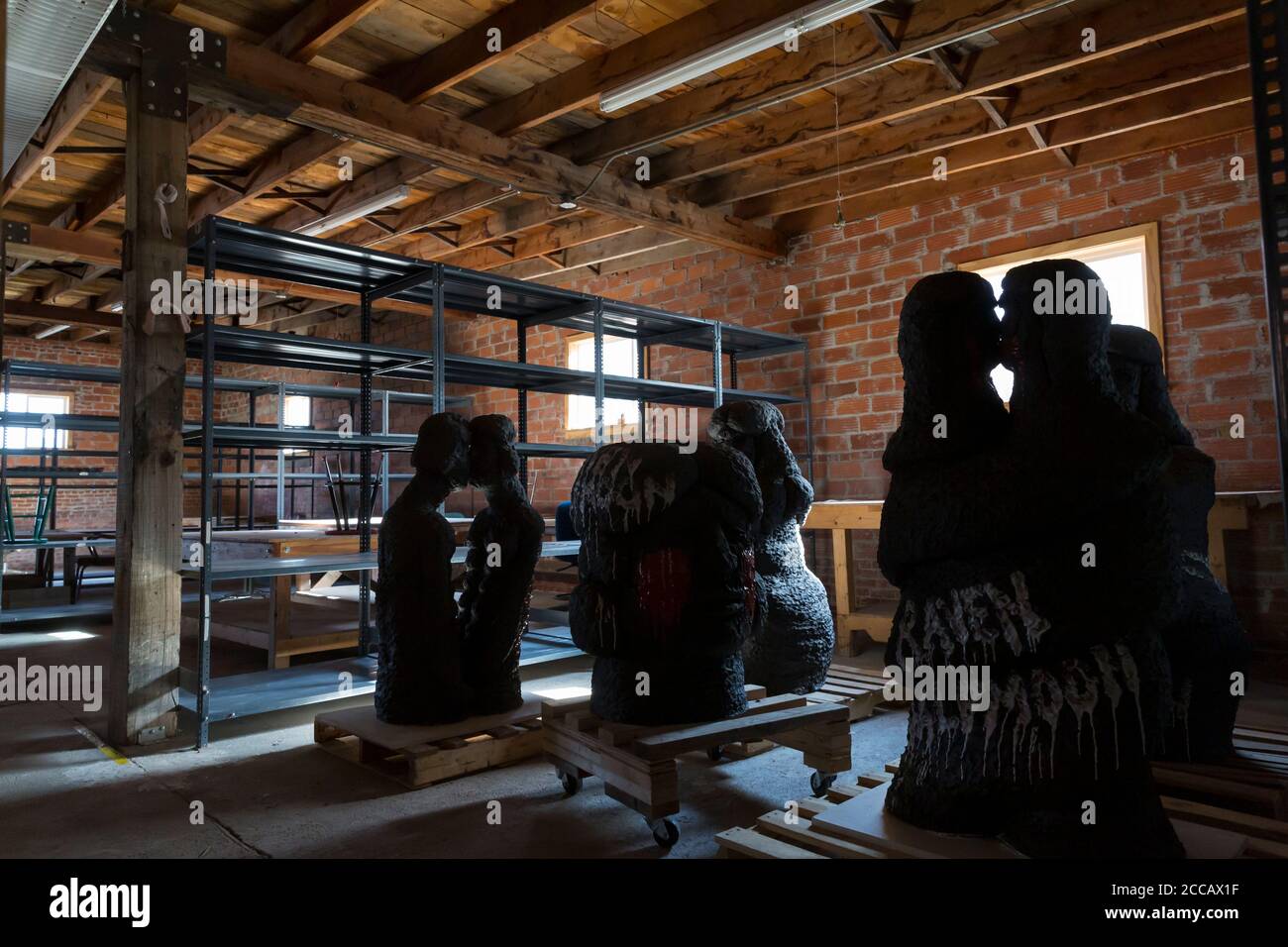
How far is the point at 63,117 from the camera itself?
4449 mm

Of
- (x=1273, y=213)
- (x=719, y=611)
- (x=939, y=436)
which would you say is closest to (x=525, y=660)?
(x=719, y=611)

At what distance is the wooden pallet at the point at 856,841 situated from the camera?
5.66ft

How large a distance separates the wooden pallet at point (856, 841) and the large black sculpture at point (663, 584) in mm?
573

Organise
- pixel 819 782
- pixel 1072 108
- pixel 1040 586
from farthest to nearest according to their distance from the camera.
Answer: pixel 1072 108
pixel 819 782
pixel 1040 586

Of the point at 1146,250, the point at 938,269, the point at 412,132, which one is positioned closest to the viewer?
the point at 412,132

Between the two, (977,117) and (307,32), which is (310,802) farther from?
(977,117)

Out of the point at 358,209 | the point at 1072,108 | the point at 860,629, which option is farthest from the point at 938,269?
the point at 358,209

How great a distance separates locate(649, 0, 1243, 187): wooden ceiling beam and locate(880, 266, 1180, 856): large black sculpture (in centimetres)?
306

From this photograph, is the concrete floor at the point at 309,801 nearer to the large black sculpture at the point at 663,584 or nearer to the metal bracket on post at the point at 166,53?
the large black sculpture at the point at 663,584

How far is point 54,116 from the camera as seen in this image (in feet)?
15.0

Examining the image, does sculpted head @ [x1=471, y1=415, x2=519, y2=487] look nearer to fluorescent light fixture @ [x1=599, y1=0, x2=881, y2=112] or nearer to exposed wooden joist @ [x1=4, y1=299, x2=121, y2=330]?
fluorescent light fixture @ [x1=599, y1=0, x2=881, y2=112]

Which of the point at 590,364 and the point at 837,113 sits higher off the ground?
the point at 837,113

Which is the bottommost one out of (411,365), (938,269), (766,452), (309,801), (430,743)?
(309,801)

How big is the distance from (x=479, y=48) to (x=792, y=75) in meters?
1.60
